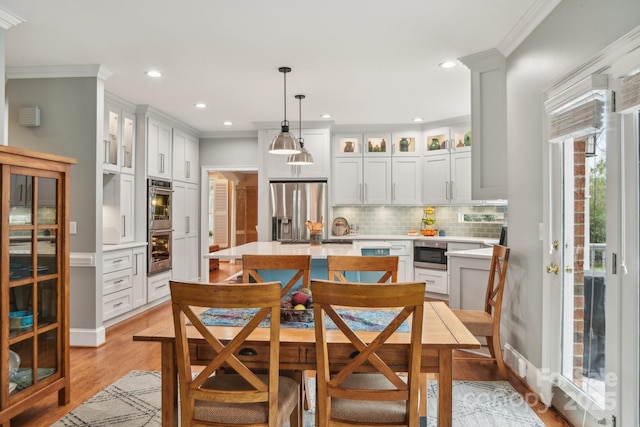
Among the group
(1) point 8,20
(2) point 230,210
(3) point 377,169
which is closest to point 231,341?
(1) point 8,20

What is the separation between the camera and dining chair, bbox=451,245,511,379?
3.12 m

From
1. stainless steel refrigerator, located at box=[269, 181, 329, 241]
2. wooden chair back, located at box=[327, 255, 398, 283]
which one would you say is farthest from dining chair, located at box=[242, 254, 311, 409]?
stainless steel refrigerator, located at box=[269, 181, 329, 241]

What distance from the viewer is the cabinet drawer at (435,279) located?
5.92 metres

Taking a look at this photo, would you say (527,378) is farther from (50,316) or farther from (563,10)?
(50,316)

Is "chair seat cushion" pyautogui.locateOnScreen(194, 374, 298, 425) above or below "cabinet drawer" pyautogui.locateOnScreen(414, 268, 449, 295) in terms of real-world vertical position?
above

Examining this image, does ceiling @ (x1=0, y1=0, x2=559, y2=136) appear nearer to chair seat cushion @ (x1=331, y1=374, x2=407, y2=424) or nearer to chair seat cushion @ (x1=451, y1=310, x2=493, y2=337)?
chair seat cushion @ (x1=451, y1=310, x2=493, y2=337)

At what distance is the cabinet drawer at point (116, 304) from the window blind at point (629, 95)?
4534mm

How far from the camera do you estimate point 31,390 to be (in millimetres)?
2475

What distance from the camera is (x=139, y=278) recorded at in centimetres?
512

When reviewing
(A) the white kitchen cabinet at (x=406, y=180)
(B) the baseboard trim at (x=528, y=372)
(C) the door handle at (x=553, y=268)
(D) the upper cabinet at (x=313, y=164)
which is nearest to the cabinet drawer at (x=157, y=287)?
(D) the upper cabinet at (x=313, y=164)

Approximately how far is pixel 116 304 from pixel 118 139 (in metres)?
1.85

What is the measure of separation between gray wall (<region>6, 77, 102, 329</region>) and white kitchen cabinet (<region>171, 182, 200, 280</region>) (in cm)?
210

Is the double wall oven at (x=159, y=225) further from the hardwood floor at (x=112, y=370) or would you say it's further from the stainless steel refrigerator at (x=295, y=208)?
the stainless steel refrigerator at (x=295, y=208)

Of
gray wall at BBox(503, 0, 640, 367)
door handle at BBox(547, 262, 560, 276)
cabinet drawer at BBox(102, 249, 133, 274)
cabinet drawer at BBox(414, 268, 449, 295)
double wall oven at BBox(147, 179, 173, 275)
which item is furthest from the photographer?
cabinet drawer at BBox(414, 268, 449, 295)
